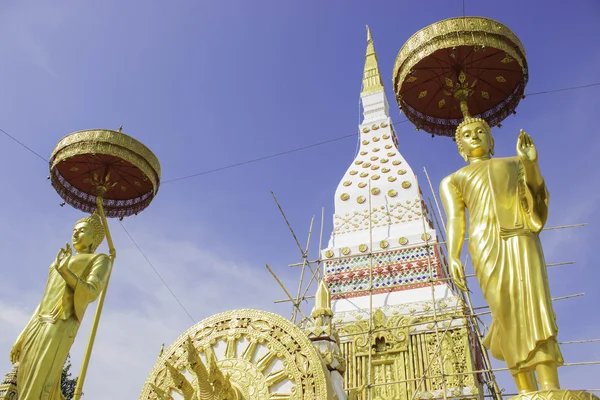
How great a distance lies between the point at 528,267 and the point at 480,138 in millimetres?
1517

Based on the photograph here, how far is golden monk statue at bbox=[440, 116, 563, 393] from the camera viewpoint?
3.92 metres

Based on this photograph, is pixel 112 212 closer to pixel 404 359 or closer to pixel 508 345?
pixel 404 359

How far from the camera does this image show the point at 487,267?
439 cm

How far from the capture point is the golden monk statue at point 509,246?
3.92m

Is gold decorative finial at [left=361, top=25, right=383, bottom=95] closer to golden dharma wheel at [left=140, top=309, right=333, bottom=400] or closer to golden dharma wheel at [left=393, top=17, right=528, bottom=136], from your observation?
golden dharma wheel at [left=393, top=17, right=528, bottom=136]

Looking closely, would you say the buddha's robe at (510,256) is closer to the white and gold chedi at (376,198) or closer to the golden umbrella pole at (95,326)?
the golden umbrella pole at (95,326)

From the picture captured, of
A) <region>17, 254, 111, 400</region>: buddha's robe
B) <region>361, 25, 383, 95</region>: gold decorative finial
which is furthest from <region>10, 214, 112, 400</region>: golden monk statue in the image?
<region>361, 25, 383, 95</region>: gold decorative finial

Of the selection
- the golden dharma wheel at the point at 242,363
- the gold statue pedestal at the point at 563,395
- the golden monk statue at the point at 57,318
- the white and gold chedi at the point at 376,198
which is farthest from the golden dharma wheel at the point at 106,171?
the gold statue pedestal at the point at 563,395

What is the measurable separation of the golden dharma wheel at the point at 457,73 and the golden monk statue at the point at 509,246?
3.77 feet

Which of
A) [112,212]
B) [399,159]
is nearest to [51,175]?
[112,212]

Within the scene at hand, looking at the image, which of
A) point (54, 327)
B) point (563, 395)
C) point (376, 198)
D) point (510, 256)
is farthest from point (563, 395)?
point (376, 198)

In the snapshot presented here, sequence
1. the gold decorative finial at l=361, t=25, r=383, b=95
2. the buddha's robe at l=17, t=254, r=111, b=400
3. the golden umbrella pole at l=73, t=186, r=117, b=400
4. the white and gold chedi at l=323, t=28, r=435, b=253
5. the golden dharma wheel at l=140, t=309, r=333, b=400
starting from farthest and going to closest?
the gold decorative finial at l=361, t=25, r=383, b=95
the white and gold chedi at l=323, t=28, r=435, b=253
the golden umbrella pole at l=73, t=186, r=117, b=400
the buddha's robe at l=17, t=254, r=111, b=400
the golden dharma wheel at l=140, t=309, r=333, b=400

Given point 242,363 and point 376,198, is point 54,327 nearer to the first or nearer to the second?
point 242,363

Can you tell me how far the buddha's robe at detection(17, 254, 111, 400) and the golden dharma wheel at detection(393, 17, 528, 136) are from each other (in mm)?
4282
